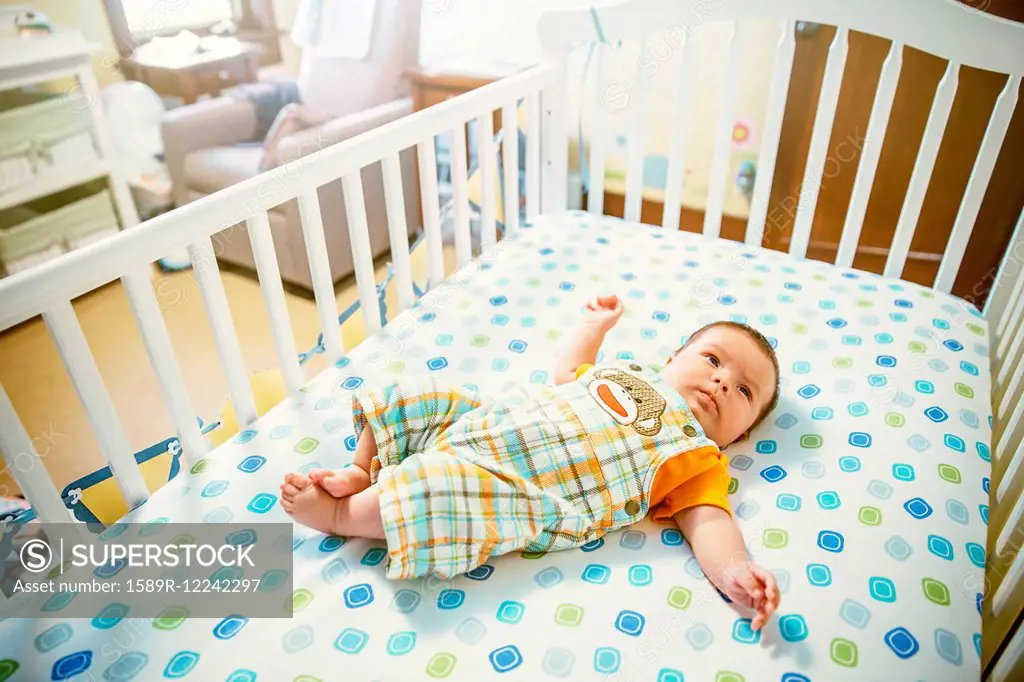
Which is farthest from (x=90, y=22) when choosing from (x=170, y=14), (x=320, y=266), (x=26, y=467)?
(x=26, y=467)

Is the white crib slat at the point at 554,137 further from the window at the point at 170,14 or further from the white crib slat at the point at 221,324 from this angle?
the window at the point at 170,14

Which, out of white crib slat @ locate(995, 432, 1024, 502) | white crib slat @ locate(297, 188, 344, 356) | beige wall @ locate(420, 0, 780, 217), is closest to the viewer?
white crib slat @ locate(995, 432, 1024, 502)

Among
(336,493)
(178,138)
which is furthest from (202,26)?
(336,493)

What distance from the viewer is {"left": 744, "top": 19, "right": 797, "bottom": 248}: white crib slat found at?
131cm

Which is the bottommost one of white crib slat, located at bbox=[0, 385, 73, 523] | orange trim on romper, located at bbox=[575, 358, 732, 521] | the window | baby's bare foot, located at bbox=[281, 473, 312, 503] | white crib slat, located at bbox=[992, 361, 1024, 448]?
white crib slat, located at bbox=[992, 361, 1024, 448]

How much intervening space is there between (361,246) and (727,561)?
76 centimetres

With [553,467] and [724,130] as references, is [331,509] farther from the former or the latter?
[724,130]

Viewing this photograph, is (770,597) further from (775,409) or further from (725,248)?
(725,248)

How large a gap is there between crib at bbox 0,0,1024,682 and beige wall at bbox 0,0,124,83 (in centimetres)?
152

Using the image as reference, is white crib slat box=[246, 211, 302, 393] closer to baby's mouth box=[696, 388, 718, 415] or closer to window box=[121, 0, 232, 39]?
baby's mouth box=[696, 388, 718, 415]

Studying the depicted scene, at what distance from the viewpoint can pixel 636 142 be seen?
1.52m

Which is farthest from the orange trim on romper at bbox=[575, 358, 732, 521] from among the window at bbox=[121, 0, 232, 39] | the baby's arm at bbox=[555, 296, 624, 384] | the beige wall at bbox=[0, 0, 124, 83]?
the beige wall at bbox=[0, 0, 124, 83]

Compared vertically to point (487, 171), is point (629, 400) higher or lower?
lower

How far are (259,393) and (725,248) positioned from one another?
1.04 m
